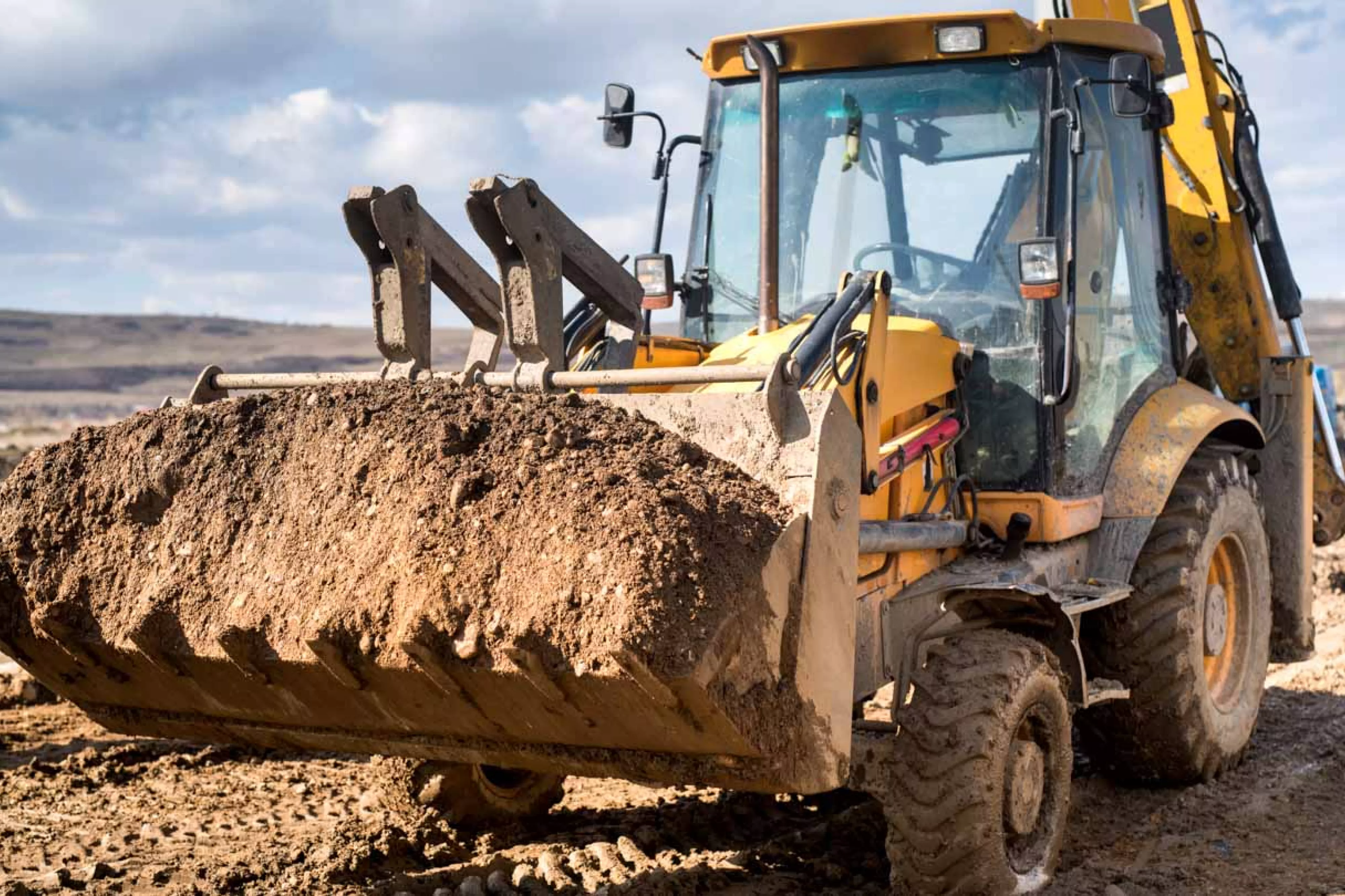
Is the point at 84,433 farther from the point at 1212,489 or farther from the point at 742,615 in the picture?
the point at 1212,489

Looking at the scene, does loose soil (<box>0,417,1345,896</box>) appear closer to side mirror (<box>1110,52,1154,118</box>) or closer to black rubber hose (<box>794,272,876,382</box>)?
black rubber hose (<box>794,272,876,382</box>)

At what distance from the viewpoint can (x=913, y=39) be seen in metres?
5.42

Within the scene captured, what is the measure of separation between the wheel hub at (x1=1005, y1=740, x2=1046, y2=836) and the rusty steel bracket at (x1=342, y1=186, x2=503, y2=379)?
6.56ft

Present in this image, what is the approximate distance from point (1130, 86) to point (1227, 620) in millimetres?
2375

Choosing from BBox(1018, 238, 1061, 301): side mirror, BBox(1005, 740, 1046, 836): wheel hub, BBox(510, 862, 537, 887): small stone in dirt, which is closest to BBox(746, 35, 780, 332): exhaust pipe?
BBox(1018, 238, 1061, 301): side mirror

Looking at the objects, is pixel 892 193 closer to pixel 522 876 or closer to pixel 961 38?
pixel 961 38

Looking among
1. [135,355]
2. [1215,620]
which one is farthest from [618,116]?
[135,355]

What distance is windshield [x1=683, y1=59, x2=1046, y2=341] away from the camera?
5.36 metres

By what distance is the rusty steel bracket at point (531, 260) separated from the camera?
4.28 metres

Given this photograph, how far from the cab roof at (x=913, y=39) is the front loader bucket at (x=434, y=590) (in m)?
1.99

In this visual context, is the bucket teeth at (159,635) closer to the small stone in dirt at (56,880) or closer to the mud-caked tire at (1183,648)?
the small stone in dirt at (56,880)

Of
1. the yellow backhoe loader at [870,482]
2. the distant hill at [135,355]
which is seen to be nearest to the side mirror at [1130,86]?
the yellow backhoe loader at [870,482]

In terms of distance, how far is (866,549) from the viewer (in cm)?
429

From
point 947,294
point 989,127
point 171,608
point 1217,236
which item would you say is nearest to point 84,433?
point 171,608
